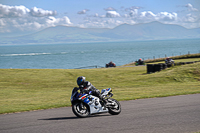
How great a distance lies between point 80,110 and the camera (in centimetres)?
1020

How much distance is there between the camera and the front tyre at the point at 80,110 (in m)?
10.0

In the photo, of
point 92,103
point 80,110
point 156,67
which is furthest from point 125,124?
point 156,67

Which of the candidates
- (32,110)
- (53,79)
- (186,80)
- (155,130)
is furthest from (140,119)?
(53,79)

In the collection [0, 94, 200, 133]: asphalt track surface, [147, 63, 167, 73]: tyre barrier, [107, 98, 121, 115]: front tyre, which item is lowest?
[0, 94, 200, 133]: asphalt track surface

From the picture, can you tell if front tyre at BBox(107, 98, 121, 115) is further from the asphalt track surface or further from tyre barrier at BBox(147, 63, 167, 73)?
tyre barrier at BBox(147, 63, 167, 73)

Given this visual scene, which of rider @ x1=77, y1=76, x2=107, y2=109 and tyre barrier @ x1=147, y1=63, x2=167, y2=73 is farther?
tyre barrier @ x1=147, y1=63, x2=167, y2=73

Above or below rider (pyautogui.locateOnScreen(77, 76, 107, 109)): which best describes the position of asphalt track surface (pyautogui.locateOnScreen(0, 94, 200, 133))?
below

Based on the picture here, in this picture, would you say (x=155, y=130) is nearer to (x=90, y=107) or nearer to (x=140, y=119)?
(x=140, y=119)

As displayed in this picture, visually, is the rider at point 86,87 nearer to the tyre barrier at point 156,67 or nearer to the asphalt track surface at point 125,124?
the asphalt track surface at point 125,124

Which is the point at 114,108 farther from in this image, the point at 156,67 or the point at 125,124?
the point at 156,67

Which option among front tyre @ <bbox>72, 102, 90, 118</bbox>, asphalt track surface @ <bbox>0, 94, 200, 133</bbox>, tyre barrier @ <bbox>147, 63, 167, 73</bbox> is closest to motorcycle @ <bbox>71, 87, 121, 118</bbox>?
front tyre @ <bbox>72, 102, 90, 118</bbox>

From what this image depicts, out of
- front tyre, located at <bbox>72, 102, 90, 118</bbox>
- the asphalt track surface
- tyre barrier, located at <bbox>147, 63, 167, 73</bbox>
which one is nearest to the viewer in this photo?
the asphalt track surface

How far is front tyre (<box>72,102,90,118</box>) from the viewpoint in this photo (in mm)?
10031

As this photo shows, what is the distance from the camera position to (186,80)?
28188 millimetres
